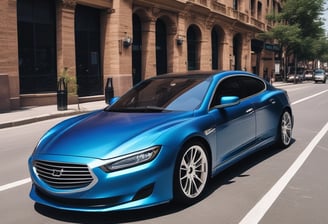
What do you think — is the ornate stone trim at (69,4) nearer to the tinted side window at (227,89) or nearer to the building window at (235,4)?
the tinted side window at (227,89)

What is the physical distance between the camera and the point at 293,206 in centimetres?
491

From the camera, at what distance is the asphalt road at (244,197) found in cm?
454

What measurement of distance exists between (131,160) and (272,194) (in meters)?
2.03

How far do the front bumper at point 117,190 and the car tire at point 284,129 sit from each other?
158 inches

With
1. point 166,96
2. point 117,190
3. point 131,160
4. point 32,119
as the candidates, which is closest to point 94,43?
point 32,119

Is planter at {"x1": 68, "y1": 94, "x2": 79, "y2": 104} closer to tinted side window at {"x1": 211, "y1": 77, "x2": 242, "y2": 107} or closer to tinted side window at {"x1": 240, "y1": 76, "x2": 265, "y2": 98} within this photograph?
tinted side window at {"x1": 240, "y1": 76, "x2": 265, "y2": 98}

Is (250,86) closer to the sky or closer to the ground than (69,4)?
closer to the ground

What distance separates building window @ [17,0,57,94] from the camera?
64.6 ft

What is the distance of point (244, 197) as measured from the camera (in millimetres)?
5219

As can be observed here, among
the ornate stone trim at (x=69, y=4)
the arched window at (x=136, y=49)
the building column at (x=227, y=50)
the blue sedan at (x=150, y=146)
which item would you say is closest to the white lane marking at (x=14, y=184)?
the blue sedan at (x=150, y=146)

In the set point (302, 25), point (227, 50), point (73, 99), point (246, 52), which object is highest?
point (302, 25)

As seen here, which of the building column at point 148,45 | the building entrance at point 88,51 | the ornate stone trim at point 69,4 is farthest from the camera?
the building column at point 148,45

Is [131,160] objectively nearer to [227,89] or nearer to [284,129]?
[227,89]

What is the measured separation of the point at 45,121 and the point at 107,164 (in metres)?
10.9
